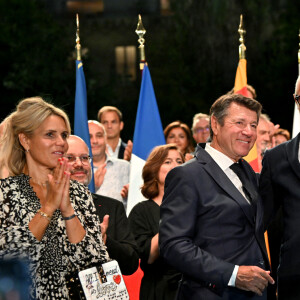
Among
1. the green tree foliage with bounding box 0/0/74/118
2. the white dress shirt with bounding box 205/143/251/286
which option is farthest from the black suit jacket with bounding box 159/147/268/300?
the green tree foliage with bounding box 0/0/74/118

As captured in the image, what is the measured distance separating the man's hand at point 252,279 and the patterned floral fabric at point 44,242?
29.7 inches

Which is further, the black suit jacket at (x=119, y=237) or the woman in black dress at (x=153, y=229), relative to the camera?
the woman in black dress at (x=153, y=229)

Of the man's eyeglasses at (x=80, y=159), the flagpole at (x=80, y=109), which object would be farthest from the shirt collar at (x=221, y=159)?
the flagpole at (x=80, y=109)

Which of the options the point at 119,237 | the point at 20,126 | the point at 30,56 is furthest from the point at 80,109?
the point at 30,56

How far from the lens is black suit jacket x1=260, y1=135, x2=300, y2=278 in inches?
148

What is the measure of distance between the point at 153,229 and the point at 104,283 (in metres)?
1.72

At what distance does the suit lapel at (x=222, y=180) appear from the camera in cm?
375

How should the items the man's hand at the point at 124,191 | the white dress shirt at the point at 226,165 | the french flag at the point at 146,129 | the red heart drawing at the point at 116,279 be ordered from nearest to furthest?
the red heart drawing at the point at 116,279 → the white dress shirt at the point at 226,165 → the man's hand at the point at 124,191 → the french flag at the point at 146,129

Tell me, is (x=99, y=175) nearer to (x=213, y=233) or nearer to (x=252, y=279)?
(x=213, y=233)

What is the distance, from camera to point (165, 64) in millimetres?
30891

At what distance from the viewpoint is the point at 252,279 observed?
356cm

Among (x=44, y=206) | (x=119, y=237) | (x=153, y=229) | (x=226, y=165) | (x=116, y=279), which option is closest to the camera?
(x=44, y=206)

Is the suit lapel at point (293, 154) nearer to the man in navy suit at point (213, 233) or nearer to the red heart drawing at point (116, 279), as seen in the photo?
the man in navy suit at point (213, 233)

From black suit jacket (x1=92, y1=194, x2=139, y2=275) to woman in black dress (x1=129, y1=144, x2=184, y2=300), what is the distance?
465 mm
